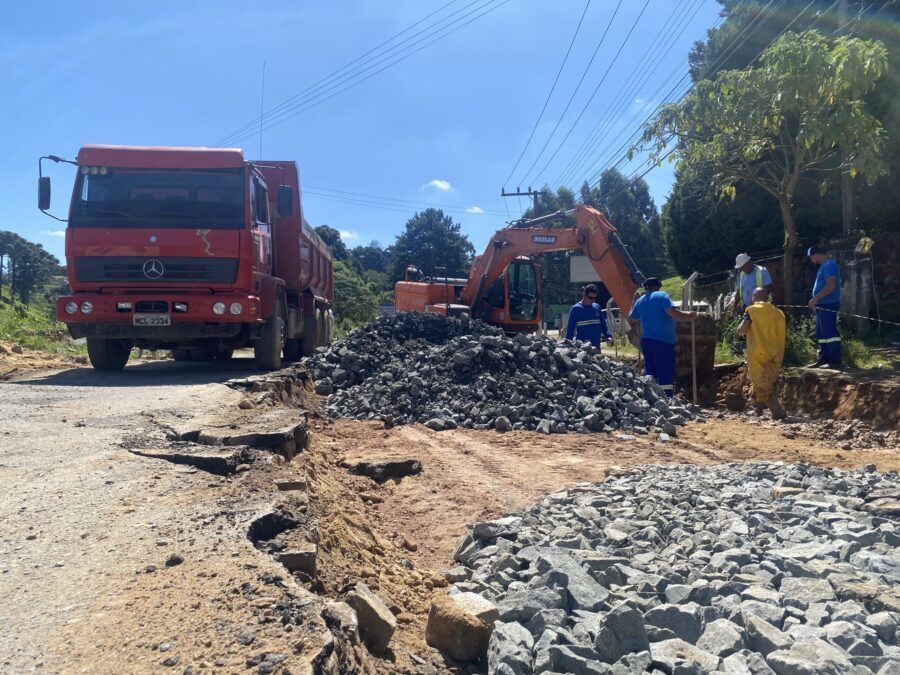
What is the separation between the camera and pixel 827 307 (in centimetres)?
914

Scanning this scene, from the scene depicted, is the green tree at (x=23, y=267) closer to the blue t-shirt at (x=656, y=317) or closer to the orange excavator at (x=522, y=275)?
the orange excavator at (x=522, y=275)

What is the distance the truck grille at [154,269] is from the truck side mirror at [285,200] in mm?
1264

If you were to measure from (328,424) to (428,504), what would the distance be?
3.22 m

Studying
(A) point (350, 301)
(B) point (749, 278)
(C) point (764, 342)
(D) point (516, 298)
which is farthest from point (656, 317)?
(A) point (350, 301)

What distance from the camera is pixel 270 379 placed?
7938mm

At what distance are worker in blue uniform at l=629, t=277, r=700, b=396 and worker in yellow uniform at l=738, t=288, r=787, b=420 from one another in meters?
1.06

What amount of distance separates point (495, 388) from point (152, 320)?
4404 mm

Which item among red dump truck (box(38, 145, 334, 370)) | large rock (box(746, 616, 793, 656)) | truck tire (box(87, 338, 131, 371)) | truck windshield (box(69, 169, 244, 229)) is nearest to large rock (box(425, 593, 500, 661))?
large rock (box(746, 616, 793, 656))

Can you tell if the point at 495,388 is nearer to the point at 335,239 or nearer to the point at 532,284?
the point at 532,284

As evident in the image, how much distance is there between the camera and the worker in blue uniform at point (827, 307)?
8953mm

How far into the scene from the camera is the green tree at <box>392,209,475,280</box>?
53656 mm

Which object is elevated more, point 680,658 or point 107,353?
point 107,353

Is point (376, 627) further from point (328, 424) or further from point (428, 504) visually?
point (328, 424)

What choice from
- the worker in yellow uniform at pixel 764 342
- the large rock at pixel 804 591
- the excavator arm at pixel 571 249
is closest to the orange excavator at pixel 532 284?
the excavator arm at pixel 571 249
